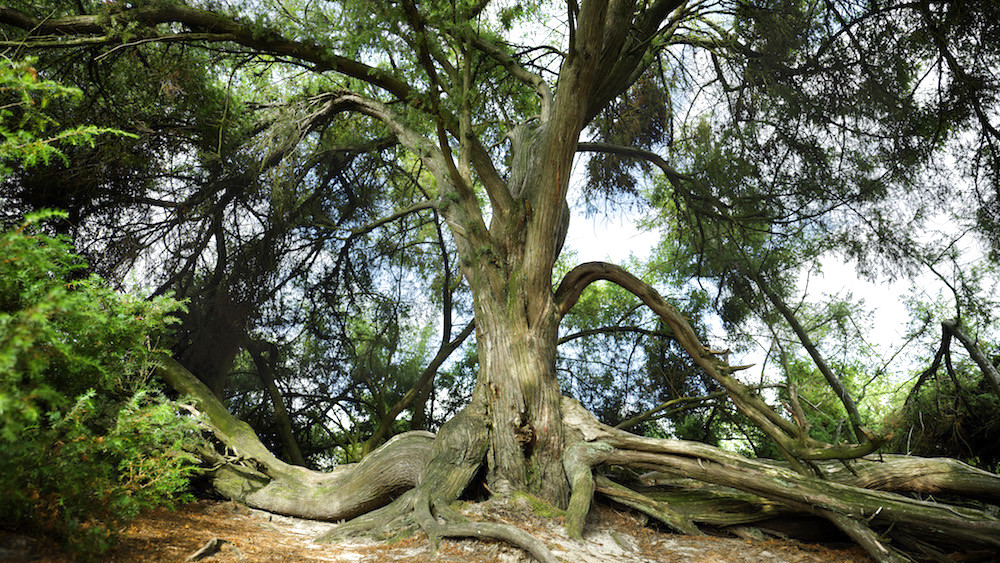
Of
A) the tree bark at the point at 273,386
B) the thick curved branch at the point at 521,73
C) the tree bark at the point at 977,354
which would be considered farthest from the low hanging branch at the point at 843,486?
the tree bark at the point at 273,386

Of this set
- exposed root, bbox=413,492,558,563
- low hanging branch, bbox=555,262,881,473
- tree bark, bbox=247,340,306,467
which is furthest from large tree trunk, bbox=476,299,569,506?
tree bark, bbox=247,340,306,467

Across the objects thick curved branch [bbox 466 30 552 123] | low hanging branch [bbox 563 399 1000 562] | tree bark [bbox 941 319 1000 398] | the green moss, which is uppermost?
thick curved branch [bbox 466 30 552 123]

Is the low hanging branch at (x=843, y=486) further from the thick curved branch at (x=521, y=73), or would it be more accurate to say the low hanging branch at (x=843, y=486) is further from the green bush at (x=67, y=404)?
the thick curved branch at (x=521, y=73)

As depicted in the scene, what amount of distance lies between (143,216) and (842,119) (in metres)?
7.27

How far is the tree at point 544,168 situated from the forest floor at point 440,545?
18 centimetres

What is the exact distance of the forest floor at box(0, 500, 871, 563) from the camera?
307 cm

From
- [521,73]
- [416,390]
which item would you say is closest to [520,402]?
[416,390]

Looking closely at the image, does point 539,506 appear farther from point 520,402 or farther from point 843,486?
point 843,486

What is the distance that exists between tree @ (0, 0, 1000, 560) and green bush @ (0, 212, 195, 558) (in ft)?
5.96

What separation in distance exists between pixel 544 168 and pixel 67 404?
12.8 ft

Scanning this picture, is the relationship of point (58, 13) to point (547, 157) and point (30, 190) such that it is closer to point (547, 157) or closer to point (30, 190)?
point (30, 190)

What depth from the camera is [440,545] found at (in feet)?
11.7

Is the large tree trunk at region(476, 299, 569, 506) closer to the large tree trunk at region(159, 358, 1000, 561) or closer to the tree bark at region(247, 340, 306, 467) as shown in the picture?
the large tree trunk at region(159, 358, 1000, 561)

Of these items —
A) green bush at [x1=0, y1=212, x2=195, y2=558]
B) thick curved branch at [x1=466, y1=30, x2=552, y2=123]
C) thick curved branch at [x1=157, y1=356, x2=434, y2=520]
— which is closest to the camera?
green bush at [x1=0, y1=212, x2=195, y2=558]
